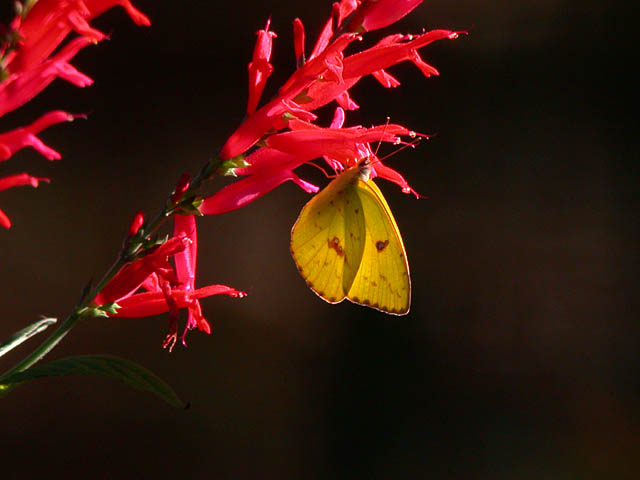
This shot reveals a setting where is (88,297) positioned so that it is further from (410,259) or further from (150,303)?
(410,259)

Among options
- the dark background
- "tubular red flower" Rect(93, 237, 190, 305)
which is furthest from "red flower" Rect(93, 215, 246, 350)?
the dark background

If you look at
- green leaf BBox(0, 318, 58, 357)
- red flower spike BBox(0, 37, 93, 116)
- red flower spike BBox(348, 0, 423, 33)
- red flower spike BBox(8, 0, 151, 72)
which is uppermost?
red flower spike BBox(348, 0, 423, 33)

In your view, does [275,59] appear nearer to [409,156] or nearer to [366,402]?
[409,156]

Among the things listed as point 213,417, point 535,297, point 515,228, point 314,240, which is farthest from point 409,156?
point 314,240

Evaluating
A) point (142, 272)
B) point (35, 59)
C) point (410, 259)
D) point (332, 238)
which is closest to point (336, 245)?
point (332, 238)

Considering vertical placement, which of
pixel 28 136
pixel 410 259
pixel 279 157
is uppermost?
pixel 410 259

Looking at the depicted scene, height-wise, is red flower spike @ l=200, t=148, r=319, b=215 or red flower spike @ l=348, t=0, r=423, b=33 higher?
red flower spike @ l=348, t=0, r=423, b=33

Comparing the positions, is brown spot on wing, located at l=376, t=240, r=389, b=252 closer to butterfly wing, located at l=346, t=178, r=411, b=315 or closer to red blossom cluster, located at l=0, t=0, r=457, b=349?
butterfly wing, located at l=346, t=178, r=411, b=315
